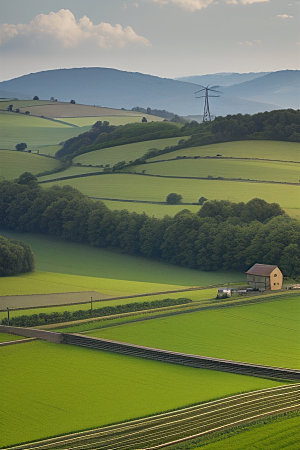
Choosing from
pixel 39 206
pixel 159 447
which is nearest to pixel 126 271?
pixel 39 206

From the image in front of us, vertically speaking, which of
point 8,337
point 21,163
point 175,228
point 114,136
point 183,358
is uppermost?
point 114,136

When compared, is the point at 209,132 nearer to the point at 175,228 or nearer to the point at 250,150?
the point at 250,150

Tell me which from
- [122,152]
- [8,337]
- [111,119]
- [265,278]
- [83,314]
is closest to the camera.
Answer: [8,337]

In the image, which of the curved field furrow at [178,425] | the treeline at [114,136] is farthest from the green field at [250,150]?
the curved field furrow at [178,425]

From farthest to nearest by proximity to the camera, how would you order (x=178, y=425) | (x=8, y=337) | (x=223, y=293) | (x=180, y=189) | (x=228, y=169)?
1. (x=228, y=169)
2. (x=180, y=189)
3. (x=223, y=293)
4. (x=8, y=337)
5. (x=178, y=425)

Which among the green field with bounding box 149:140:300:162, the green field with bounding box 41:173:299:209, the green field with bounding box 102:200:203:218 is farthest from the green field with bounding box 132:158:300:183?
the green field with bounding box 102:200:203:218

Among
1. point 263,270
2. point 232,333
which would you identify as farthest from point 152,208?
point 232,333

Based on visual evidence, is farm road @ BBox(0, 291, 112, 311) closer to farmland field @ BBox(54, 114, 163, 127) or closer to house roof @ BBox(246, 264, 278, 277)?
house roof @ BBox(246, 264, 278, 277)
